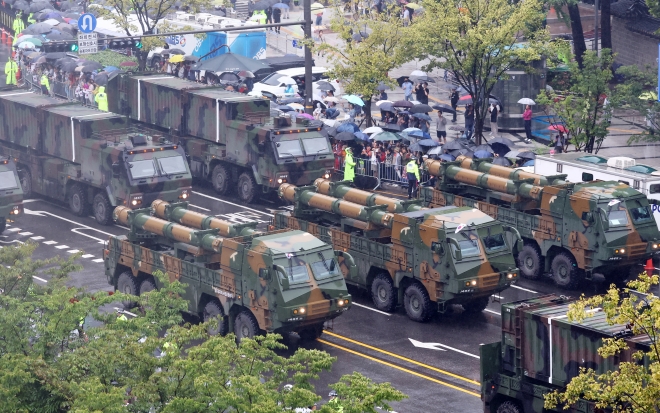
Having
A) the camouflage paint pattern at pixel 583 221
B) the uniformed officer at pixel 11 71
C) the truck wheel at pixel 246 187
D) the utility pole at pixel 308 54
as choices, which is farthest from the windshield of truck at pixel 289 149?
the uniformed officer at pixel 11 71

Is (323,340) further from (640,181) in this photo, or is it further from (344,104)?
(344,104)

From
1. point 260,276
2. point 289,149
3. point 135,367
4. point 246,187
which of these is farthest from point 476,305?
point 135,367

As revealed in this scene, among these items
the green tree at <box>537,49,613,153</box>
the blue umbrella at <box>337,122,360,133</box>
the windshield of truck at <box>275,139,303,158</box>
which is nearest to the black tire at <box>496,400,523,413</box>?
the windshield of truck at <box>275,139,303,158</box>

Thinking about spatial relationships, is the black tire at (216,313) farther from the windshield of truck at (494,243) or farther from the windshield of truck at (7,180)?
the windshield of truck at (7,180)

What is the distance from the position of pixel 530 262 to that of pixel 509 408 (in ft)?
36.2

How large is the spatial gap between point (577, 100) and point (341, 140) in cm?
813

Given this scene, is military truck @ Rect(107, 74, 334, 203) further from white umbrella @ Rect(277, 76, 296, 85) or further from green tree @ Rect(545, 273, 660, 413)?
green tree @ Rect(545, 273, 660, 413)

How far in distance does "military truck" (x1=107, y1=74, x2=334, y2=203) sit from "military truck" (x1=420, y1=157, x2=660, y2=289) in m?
7.14

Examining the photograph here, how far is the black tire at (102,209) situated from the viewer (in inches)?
1560

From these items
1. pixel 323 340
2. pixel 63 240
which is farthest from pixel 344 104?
pixel 323 340

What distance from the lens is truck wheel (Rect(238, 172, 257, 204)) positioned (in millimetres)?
41906

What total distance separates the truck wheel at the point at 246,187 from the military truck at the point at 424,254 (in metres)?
9.16

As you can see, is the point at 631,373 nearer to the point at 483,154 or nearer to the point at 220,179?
the point at 483,154

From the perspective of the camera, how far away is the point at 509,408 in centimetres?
2350
